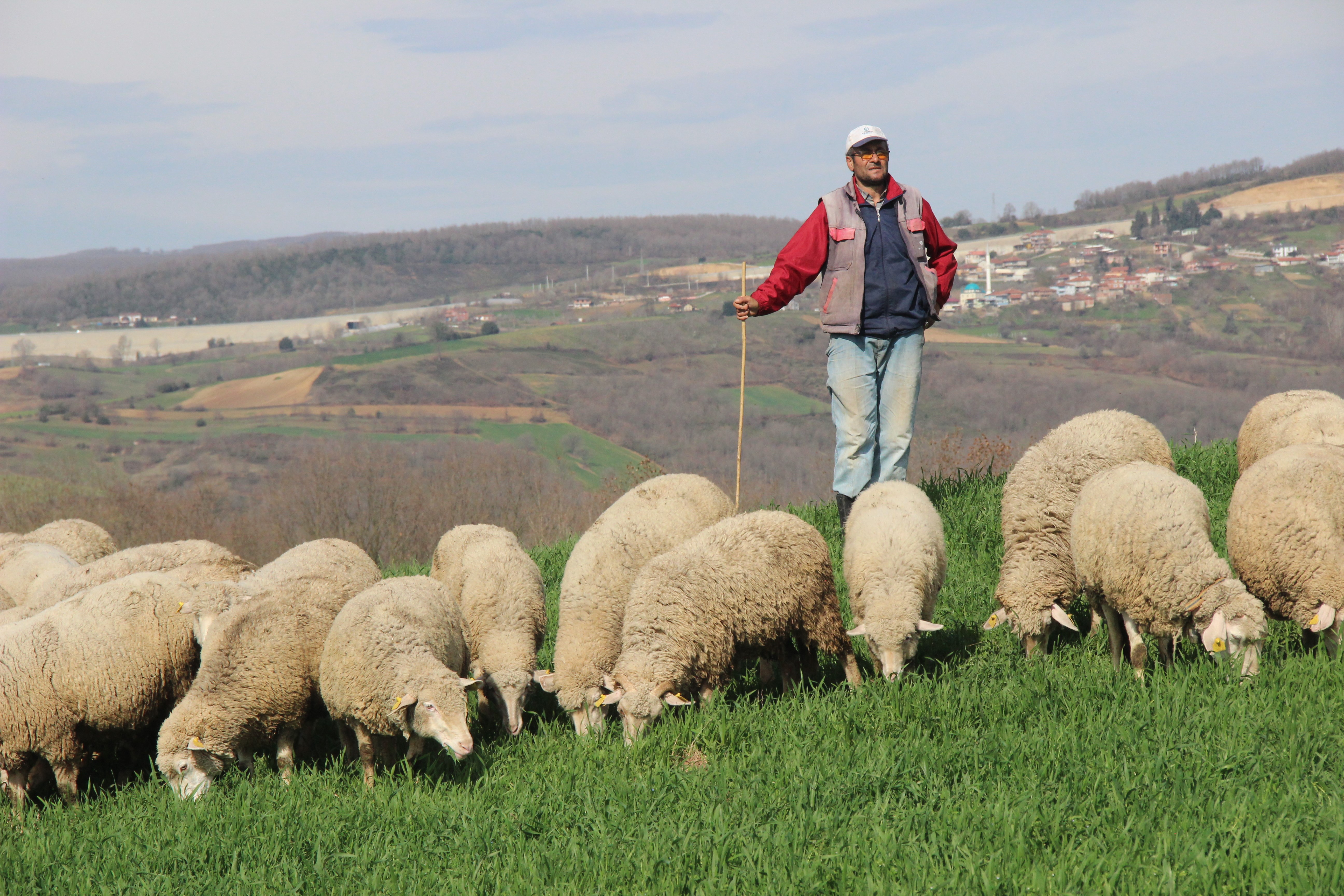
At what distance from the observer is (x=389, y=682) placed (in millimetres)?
5184

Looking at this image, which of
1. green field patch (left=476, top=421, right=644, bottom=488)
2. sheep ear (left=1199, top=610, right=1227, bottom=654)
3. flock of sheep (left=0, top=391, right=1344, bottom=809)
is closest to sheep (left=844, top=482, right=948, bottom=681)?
flock of sheep (left=0, top=391, right=1344, bottom=809)

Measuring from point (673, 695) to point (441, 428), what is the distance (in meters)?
54.4

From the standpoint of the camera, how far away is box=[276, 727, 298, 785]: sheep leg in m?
5.38

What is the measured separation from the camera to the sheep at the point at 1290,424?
728cm

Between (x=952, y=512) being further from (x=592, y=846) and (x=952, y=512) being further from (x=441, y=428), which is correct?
(x=441, y=428)

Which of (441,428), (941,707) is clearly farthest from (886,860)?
(441,428)

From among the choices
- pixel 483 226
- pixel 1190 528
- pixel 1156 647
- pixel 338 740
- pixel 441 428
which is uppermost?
pixel 483 226

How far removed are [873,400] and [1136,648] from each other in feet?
9.74

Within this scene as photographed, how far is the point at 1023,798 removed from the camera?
3838 millimetres

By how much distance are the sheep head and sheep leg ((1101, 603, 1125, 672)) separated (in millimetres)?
3637

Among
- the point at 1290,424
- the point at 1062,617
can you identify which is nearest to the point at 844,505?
the point at 1062,617

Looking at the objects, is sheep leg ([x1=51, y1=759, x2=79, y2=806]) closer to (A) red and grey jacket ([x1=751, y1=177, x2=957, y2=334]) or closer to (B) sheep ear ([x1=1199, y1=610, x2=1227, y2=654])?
(A) red and grey jacket ([x1=751, y1=177, x2=957, y2=334])

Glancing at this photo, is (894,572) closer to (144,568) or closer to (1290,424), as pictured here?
(1290,424)

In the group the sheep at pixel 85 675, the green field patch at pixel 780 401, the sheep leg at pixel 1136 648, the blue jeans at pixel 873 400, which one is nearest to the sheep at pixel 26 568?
the sheep at pixel 85 675
